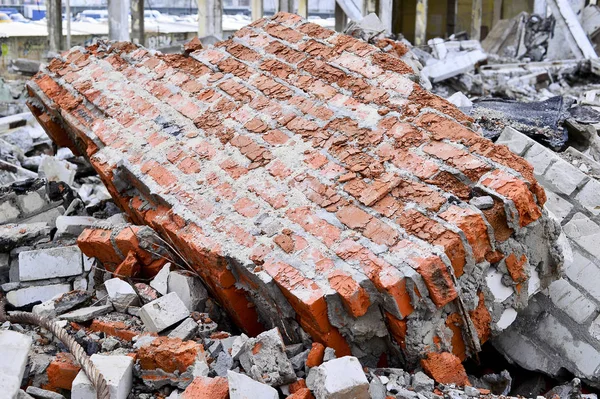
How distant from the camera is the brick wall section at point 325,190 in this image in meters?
2.98

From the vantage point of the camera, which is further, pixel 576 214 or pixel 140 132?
pixel 140 132

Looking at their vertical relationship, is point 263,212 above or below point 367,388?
above

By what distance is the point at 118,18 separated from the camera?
11.6 meters

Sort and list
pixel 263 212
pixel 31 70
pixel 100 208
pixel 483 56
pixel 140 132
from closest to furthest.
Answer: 1. pixel 263 212
2. pixel 140 132
3. pixel 100 208
4. pixel 483 56
5. pixel 31 70

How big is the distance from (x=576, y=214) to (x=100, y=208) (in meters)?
3.66

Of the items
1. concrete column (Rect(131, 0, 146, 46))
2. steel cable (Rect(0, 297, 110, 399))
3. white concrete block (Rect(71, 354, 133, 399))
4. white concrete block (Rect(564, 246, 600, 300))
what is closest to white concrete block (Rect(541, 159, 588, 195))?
white concrete block (Rect(564, 246, 600, 300))

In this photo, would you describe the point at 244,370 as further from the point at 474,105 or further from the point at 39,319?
the point at 474,105

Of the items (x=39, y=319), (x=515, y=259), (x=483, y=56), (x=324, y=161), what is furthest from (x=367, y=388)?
(x=483, y=56)

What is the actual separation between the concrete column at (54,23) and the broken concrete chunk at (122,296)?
11930mm

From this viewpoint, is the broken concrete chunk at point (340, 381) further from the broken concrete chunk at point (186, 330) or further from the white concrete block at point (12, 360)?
the white concrete block at point (12, 360)

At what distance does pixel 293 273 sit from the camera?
3029 mm

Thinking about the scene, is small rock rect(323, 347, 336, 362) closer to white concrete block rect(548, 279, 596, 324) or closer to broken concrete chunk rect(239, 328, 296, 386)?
broken concrete chunk rect(239, 328, 296, 386)

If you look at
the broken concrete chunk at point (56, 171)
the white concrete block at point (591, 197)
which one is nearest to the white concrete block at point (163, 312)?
the white concrete block at point (591, 197)

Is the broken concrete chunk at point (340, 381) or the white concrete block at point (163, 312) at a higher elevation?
the broken concrete chunk at point (340, 381)
